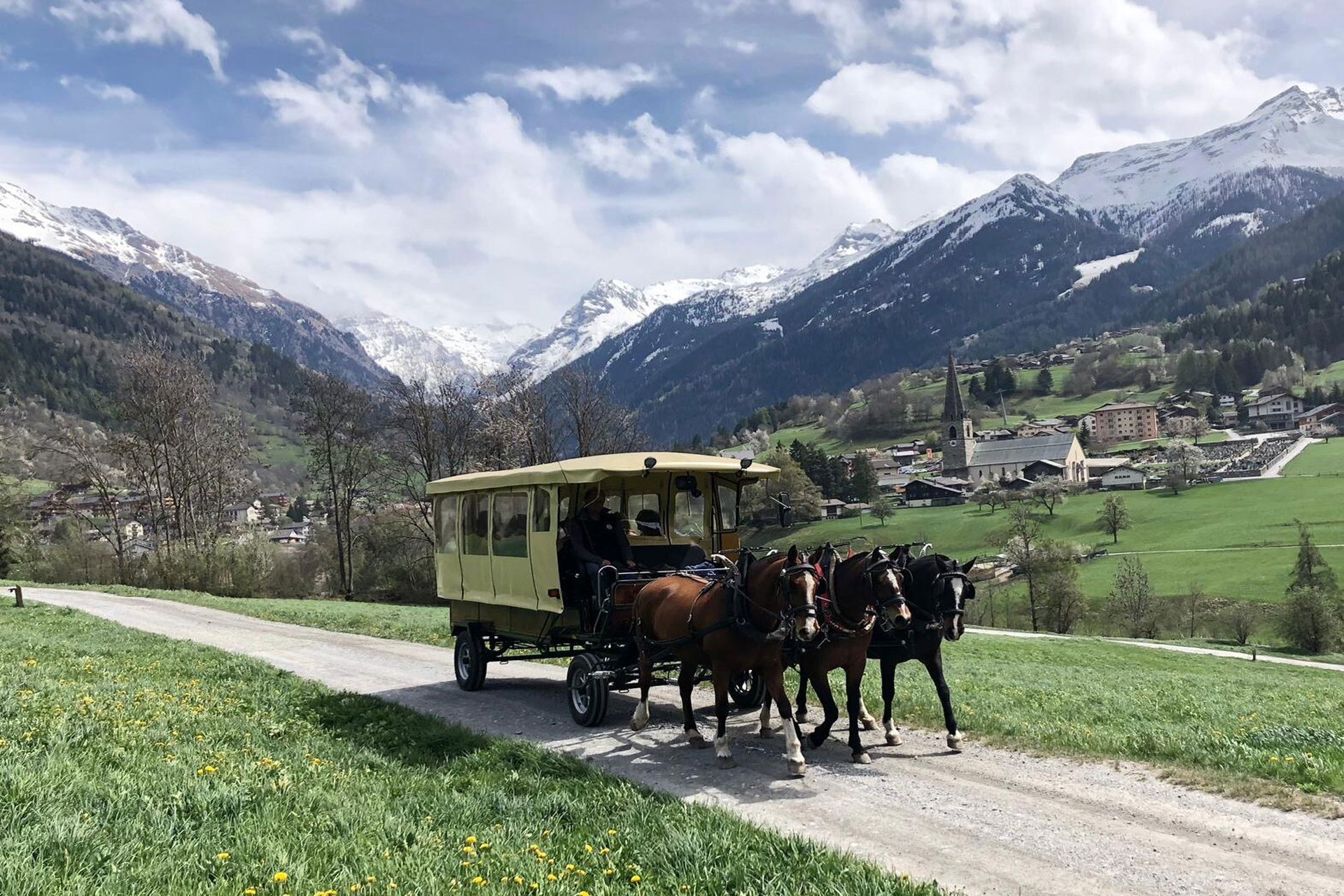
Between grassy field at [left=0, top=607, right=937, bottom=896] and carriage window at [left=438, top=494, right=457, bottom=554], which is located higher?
carriage window at [left=438, top=494, right=457, bottom=554]

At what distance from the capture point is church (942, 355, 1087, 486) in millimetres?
152125

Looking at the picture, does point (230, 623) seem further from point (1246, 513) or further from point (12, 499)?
point (1246, 513)

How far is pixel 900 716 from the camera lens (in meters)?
12.9

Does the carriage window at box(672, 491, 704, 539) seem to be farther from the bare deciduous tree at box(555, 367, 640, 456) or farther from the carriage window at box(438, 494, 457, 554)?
the bare deciduous tree at box(555, 367, 640, 456)

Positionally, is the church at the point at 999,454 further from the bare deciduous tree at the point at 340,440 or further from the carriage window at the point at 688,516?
the carriage window at the point at 688,516

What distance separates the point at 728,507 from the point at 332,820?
361 inches

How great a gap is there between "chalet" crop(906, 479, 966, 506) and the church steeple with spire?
22.5 meters

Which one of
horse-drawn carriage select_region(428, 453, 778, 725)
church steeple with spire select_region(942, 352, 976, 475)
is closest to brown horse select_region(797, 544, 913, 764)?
horse-drawn carriage select_region(428, 453, 778, 725)

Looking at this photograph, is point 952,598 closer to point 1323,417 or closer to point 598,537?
point 598,537

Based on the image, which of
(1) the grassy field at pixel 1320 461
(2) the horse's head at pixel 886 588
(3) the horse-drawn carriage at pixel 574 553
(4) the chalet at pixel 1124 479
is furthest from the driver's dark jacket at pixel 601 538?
(4) the chalet at pixel 1124 479

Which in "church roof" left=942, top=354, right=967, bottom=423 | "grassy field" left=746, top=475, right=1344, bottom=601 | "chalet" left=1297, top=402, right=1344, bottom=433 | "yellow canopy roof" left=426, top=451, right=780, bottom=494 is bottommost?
"grassy field" left=746, top=475, right=1344, bottom=601

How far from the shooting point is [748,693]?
1353cm

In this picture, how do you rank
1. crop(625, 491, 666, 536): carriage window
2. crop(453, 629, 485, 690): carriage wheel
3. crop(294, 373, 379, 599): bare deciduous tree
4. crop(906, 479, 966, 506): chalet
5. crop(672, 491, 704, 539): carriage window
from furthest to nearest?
crop(906, 479, 966, 506): chalet, crop(294, 373, 379, 599): bare deciduous tree, crop(453, 629, 485, 690): carriage wheel, crop(672, 491, 704, 539): carriage window, crop(625, 491, 666, 536): carriage window

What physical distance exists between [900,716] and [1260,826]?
17.7ft
